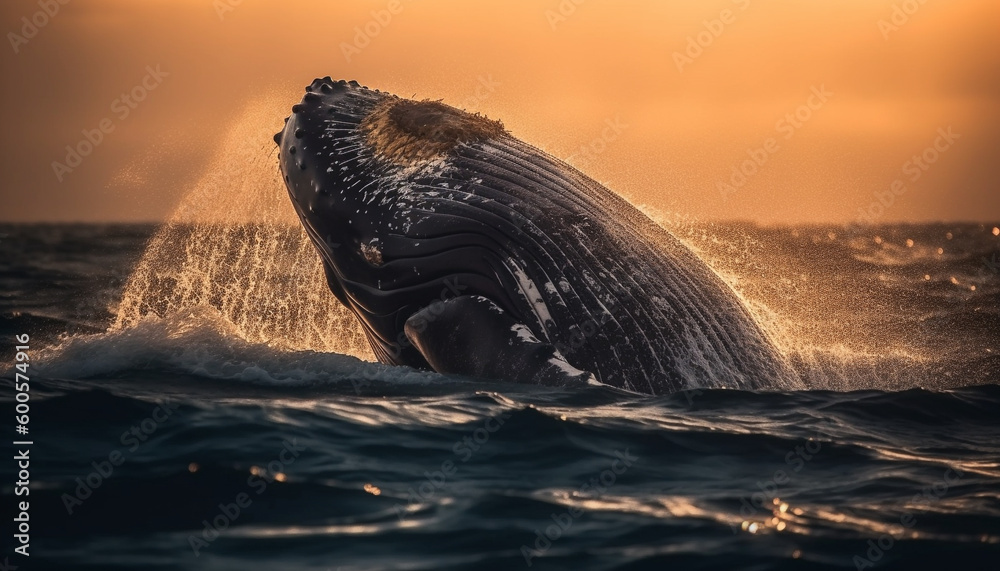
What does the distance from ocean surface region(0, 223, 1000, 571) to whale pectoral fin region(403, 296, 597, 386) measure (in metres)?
0.13

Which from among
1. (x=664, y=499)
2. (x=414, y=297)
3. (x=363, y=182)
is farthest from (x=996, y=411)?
(x=363, y=182)

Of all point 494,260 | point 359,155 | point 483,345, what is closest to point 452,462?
point 483,345

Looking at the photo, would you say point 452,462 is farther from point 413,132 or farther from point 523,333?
point 413,132

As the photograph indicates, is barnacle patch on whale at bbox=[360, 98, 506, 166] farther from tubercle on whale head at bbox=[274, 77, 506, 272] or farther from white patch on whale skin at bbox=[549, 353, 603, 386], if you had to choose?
white patch on whale skin at bbox=[549, 353, 603, 386]

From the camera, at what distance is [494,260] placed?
30.1 feet

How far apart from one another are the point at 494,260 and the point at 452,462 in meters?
2.49

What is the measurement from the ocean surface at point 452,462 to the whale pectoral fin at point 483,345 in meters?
0.13

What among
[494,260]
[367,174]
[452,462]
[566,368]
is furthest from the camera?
[367,174]

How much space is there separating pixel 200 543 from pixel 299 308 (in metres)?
6.15

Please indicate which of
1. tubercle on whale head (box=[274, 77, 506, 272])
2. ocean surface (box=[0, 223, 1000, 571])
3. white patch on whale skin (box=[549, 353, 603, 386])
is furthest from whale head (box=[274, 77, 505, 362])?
white patch on whale skin (box=[549, 353, 603, 386])

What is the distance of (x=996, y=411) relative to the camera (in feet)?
30.5

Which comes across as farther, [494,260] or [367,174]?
[367,174]

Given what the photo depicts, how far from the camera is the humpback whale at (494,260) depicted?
29.5ft

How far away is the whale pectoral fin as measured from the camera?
339 inches
